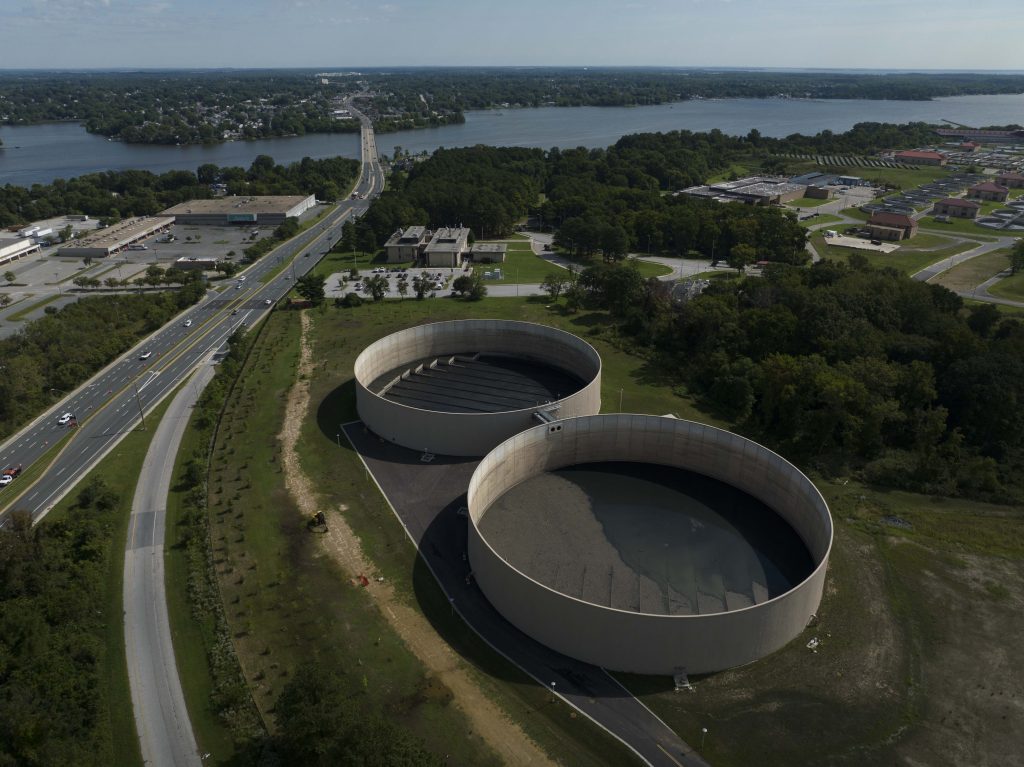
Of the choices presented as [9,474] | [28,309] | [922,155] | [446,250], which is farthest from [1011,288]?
[28,309]

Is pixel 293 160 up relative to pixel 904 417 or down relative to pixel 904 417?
up

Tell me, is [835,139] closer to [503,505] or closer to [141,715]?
[503,505]

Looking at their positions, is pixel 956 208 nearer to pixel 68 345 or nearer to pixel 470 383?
pixel 470 383

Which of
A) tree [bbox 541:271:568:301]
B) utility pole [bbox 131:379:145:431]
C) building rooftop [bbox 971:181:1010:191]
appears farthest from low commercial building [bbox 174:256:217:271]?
building rooftop [bbox 971:181:1010:191]

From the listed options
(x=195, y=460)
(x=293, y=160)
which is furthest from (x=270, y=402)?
(x=293, y=160)

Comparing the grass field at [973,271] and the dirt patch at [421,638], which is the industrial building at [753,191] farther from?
the dirt patch at [421,638]

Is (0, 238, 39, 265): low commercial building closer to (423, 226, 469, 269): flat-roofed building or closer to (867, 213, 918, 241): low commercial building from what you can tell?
(423, 226, 469, 269): flat-roofed building

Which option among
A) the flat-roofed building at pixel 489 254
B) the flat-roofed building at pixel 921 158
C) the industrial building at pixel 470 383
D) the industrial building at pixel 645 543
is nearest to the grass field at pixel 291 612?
the industrial building at pixel 645 543
